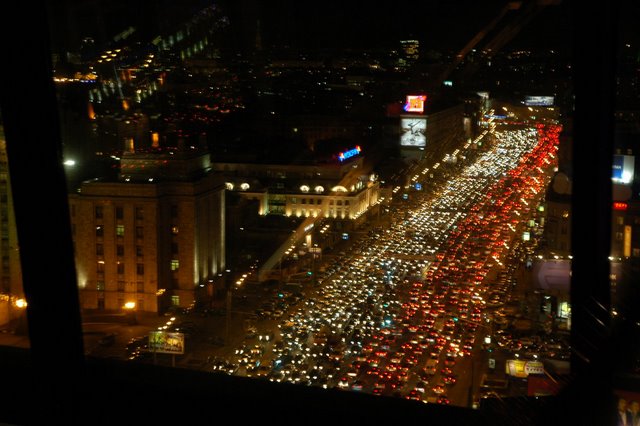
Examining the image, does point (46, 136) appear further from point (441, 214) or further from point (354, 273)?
point (441, 214)

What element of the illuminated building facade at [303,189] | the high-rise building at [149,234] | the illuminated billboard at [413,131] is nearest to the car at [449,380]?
the high-rise building at [149,234]

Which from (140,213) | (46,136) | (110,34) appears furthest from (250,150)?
(46,136)

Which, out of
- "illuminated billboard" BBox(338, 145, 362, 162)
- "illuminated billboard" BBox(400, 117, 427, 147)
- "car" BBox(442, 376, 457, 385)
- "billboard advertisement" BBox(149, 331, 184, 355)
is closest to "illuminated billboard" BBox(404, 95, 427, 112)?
"illuminated billboard" BBox(400, 117, 427, 147)

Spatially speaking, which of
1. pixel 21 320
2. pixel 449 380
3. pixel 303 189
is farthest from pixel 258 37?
pixel 303 189

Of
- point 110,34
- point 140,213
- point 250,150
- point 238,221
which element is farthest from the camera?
point 250,150

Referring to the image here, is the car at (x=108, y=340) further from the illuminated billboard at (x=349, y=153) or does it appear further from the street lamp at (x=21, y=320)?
the illuminated billboard at (x=349, y=153)

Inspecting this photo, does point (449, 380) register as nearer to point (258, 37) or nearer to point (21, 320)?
point (21, 320)
